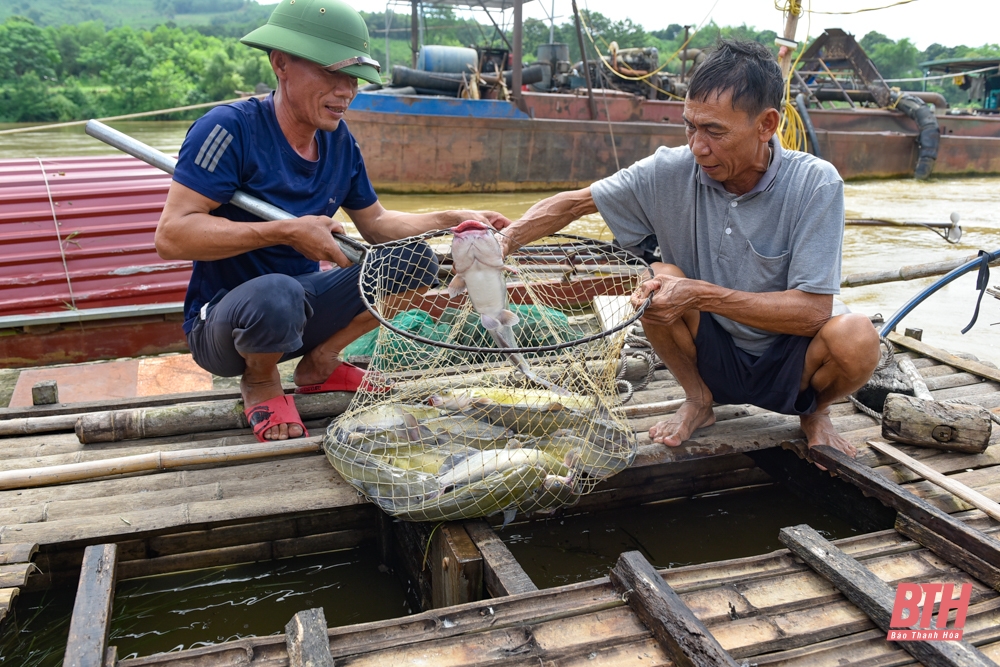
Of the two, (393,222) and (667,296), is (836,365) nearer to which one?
(667,296)

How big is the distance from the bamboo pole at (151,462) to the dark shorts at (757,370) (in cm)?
164

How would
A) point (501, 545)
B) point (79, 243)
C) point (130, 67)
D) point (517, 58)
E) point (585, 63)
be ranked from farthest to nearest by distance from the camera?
point (130, 67)
point (517, 58)
point (585, 63)
point (79, 243)
point (501, 545)

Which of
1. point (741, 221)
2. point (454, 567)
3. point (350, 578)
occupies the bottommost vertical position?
point (350, 578)

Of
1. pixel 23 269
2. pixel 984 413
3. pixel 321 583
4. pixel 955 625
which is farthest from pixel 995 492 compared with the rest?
pixel 23 269

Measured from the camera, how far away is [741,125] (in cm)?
260

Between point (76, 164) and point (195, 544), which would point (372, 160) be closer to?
point (76, 164)

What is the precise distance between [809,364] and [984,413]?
0.92 metres

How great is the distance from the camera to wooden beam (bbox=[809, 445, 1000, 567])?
2270 mm

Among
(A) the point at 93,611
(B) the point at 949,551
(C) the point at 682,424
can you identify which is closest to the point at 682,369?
(C) the point at 682,424

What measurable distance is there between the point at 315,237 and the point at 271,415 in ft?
2.70

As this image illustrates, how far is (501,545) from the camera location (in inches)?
91.9

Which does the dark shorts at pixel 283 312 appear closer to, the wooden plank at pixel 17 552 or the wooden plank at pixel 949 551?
the wooden plank at pixel 17 552

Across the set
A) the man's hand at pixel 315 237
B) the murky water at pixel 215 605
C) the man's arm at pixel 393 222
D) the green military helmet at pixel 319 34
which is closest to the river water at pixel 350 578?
the murky water at pixel 215 605

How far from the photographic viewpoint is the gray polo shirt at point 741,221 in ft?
8.81
